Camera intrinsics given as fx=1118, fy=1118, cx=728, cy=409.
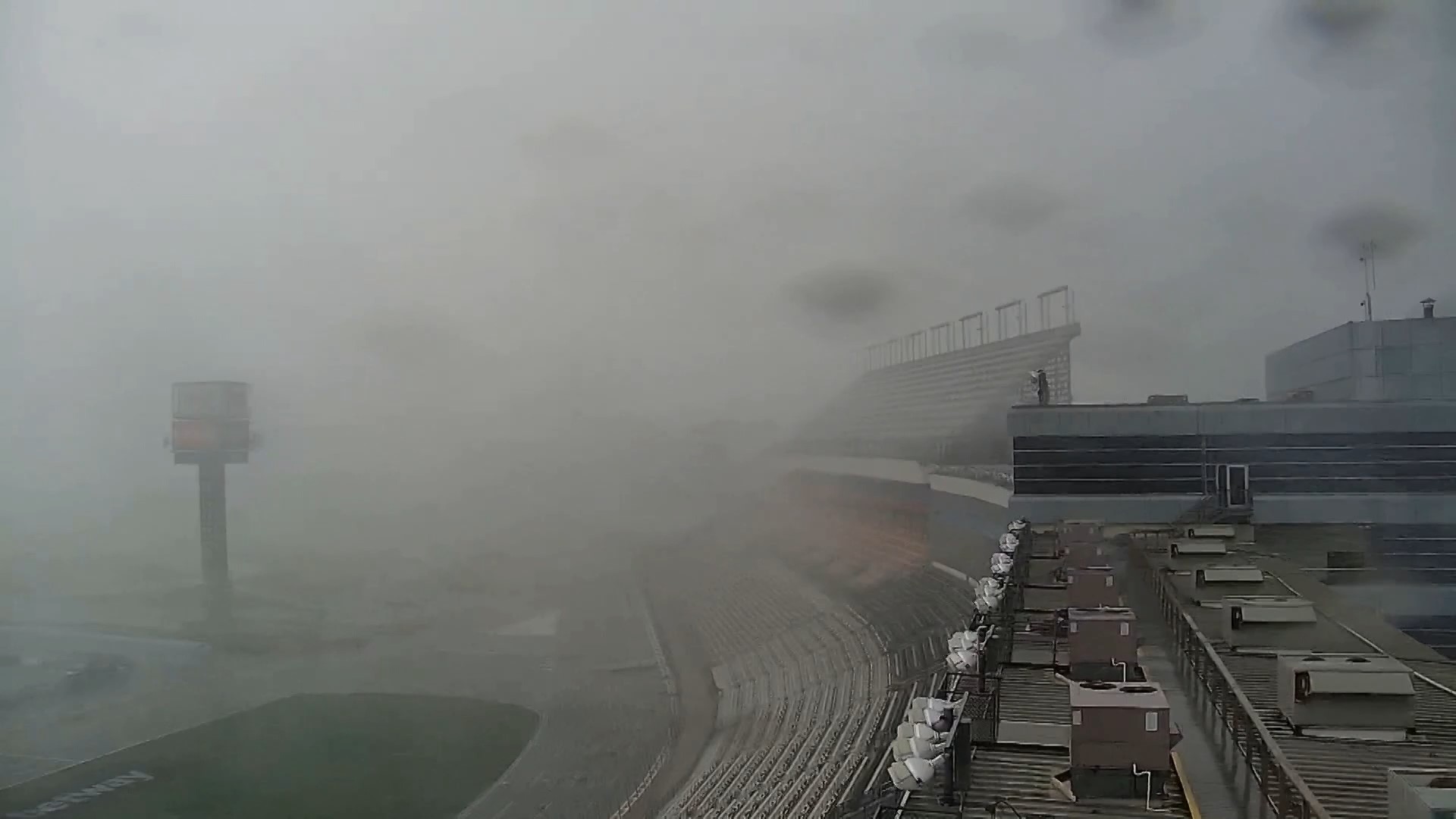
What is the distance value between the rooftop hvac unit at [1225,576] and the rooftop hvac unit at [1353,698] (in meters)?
3.61

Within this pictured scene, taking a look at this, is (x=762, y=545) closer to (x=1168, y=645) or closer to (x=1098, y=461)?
(x=1098, y=461)

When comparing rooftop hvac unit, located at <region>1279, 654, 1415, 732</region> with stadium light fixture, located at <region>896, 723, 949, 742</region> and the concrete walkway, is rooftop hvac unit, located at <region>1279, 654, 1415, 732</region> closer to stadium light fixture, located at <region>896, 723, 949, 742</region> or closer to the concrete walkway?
the concrete walkway

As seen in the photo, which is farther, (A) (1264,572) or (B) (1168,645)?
(A) (1264,572)

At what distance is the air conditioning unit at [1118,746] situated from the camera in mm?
3855

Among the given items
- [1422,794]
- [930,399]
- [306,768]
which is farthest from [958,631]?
[930,399]

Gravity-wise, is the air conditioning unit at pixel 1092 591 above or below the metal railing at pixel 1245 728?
above

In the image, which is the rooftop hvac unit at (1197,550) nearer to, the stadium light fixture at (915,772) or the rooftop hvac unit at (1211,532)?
the rooftop hvac unit at (1211,532)

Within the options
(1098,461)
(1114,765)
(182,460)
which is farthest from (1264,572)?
(182,460)

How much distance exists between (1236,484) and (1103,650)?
391 inches

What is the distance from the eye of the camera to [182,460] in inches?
1125

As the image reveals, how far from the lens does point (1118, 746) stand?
3.87 m

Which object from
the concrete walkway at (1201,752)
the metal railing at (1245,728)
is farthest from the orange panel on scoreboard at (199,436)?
the concrete walkway at (1201,752)

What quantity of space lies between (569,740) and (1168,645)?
1151 centimetres

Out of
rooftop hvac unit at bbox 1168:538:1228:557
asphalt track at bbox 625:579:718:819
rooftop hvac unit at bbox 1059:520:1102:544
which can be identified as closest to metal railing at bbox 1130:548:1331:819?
rooftop hvac unit at bbox 1168:538:1228:557
